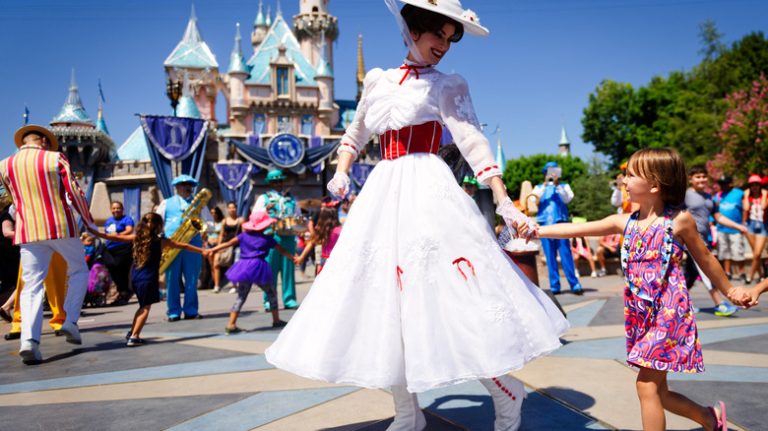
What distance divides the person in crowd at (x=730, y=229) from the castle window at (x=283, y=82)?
32.8 m

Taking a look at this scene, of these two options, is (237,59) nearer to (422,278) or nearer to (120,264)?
(120,264)

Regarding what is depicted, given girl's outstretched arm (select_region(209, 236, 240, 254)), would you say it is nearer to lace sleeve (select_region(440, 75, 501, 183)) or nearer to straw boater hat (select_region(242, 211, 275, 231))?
straw boater hat (select_region(242, 211, 275, 231))

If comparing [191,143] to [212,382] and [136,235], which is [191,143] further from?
[212,382]

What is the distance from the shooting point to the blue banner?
25.9 m

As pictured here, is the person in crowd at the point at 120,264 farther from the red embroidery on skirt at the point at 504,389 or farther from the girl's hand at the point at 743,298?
the girl's hand at the point at 743,298

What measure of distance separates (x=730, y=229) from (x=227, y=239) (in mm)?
9034

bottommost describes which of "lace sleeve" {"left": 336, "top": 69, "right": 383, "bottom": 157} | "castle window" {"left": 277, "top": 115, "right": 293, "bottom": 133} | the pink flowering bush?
"lace sleeve" {"left": 336, "top": 69, "right": 383, "bottom": 157}

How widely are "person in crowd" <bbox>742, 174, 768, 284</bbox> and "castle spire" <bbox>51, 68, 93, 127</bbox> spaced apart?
33874 millimetres

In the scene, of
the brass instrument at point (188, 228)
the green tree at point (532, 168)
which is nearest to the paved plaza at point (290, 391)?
the brass instrument at point (188, 228)

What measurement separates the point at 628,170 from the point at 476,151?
657mm

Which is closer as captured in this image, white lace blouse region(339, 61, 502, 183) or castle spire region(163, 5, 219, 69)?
white lace blouse region(339, 61, 502, 183)

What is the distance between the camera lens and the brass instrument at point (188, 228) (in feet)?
23.0

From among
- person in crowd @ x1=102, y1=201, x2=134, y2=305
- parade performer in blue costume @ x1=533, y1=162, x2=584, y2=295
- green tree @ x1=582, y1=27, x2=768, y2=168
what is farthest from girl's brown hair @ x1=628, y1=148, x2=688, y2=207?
green tree @ x1=582, y1=27, x2=768, y2=168

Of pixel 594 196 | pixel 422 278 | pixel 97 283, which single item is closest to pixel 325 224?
pixel 422 278
